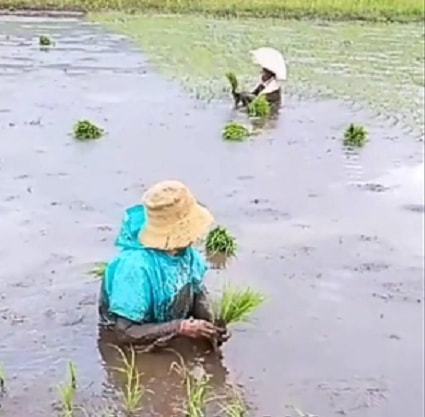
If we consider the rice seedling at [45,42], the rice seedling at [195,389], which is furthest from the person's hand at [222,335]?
the rice seedling at [45,42]

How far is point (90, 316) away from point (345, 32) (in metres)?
13.7

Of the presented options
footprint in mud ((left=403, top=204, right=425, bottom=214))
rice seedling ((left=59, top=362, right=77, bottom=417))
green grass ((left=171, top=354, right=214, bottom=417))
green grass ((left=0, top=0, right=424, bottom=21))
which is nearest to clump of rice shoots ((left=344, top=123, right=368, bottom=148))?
footprint in mud ((left=403, top=204, right=425, bottom=214))

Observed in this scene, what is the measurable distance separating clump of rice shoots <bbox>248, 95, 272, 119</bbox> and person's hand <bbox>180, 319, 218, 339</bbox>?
616 centimetres

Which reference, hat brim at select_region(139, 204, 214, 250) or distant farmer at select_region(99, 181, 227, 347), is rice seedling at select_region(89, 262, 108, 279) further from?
Result: hat brim at select_region(139, 204, 214, 250)

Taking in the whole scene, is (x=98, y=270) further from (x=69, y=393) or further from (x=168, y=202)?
(x=69, y=393)

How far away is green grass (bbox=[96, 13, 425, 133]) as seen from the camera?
12297mm

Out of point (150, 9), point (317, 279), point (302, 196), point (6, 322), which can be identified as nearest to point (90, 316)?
point (6, 322)

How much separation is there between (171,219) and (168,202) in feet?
0.26

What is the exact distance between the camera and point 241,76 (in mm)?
13430

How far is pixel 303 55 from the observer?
15273 millimetres

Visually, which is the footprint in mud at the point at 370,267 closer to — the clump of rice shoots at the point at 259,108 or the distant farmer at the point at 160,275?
the distant farmer at the point at 160,275

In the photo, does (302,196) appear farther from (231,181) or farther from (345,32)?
(345,32)

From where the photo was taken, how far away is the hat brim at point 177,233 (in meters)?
4.53

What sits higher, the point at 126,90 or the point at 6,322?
the point at 6,322
